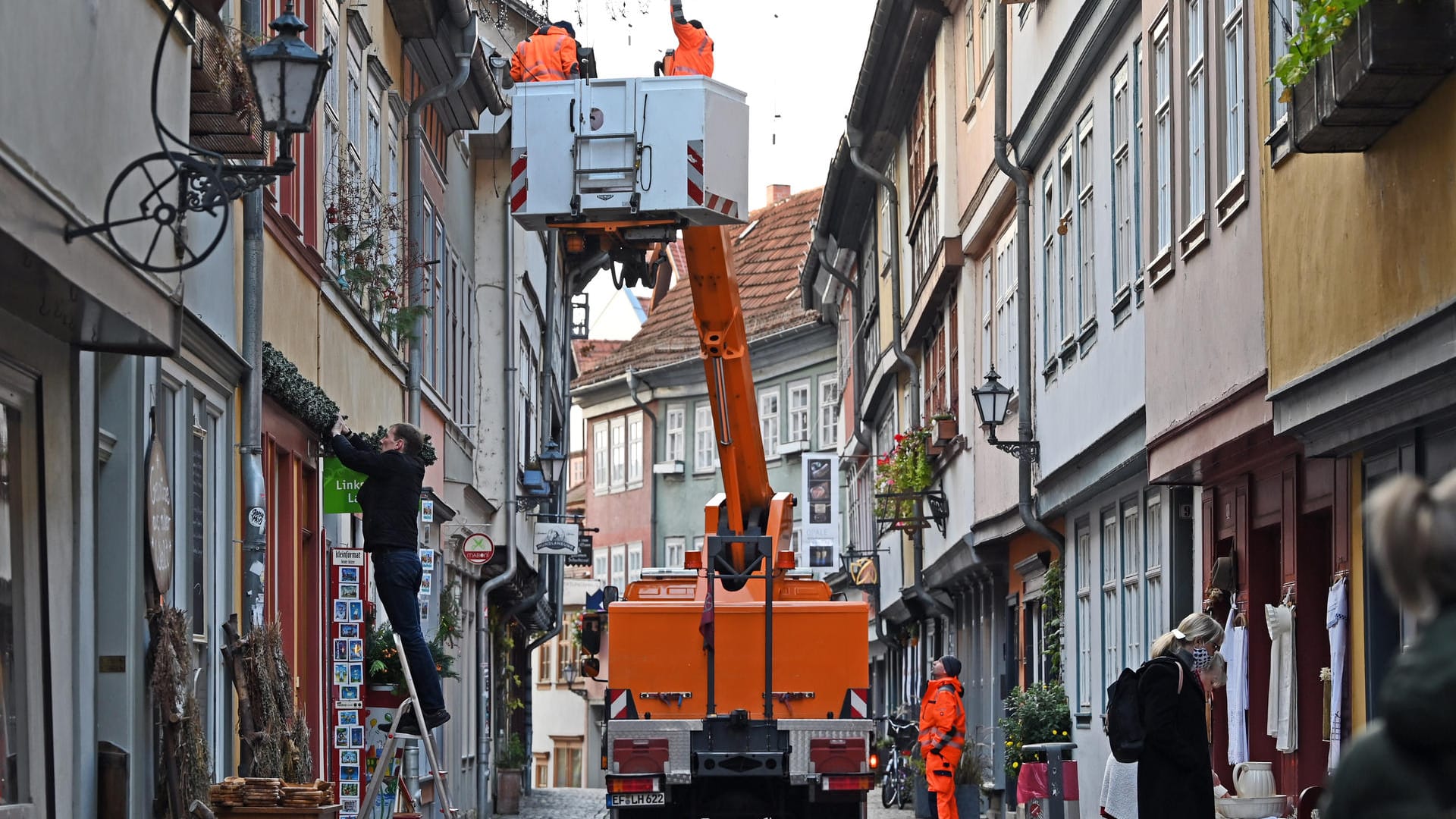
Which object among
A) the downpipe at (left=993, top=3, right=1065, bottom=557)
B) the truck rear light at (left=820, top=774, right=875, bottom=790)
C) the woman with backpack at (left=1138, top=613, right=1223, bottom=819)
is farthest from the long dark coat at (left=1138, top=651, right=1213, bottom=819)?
the downpipe at (left=993, top=3, right=1065, bottom=557)

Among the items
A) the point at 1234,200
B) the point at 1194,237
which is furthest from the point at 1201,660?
the point at 1194,237

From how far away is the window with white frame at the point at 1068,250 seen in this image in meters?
19.4

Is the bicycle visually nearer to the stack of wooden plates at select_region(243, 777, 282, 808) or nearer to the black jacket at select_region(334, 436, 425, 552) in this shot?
the black jacket at select_region(334, 436, 425, 552)

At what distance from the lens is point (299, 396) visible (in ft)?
46.0

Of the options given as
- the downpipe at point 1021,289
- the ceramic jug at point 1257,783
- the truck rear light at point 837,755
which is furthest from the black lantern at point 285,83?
the downpipe at point 1021,289

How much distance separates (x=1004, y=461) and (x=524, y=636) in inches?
768

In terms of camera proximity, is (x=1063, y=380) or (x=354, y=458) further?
(x=1063, y=380)

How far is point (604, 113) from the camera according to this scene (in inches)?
627

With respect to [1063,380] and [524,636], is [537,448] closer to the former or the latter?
[524,636]

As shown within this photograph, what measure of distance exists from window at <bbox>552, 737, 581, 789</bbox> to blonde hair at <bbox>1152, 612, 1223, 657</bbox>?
4863cm

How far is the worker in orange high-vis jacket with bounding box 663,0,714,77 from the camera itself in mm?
16422

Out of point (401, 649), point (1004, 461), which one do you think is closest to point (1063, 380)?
point (1004, 461)

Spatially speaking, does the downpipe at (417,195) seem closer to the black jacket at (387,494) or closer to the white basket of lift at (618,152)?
the white basket of lift at (618,152)

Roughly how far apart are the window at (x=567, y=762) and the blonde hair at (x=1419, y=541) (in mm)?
55069
